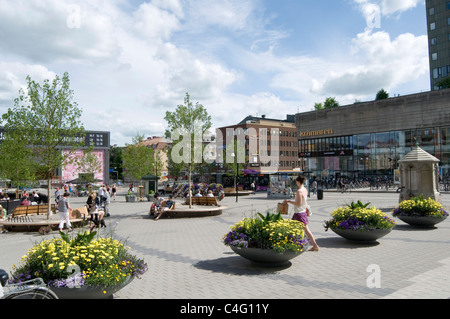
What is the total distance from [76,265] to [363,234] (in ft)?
24.1

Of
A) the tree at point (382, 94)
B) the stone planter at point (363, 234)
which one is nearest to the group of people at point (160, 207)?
the stone planter at point (363, 234)

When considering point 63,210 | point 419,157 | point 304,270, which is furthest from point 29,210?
point 419,157

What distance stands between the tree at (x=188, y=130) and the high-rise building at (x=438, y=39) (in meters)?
71.5

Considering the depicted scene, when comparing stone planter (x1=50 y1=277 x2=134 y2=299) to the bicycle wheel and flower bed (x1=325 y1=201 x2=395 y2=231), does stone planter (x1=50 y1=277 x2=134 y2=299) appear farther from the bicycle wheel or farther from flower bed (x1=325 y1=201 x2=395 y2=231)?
flower bed (x1=325 y1=201 x2=395 y2=231)

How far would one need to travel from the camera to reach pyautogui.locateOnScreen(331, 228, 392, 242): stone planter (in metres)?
9.37

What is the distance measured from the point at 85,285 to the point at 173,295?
1.46 metres

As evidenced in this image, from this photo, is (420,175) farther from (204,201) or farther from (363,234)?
(204,201)

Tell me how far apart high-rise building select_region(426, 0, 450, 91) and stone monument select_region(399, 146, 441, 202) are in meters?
66.7

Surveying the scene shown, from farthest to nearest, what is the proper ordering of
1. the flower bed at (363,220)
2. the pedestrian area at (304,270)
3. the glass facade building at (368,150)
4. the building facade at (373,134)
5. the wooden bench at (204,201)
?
1. the building facade at (373,134)
2. the glass facade building at (368,150)
3. the wooden bench at (204,201)
4. the flower bed at (363,220)
5. the pedestrian area at (304,270)

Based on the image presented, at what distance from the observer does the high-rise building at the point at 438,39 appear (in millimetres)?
74500

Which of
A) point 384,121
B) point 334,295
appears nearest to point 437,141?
point 384,121

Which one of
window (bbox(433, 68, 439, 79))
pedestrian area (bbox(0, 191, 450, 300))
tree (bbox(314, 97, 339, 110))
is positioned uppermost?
window (bbox(433, 68, 439, 79))

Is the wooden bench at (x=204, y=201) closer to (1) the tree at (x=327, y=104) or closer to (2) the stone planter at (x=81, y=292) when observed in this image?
(2) the stone planter at (x=81, y=292)

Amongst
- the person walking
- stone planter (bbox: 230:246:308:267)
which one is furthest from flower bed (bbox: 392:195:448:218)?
the person walking
